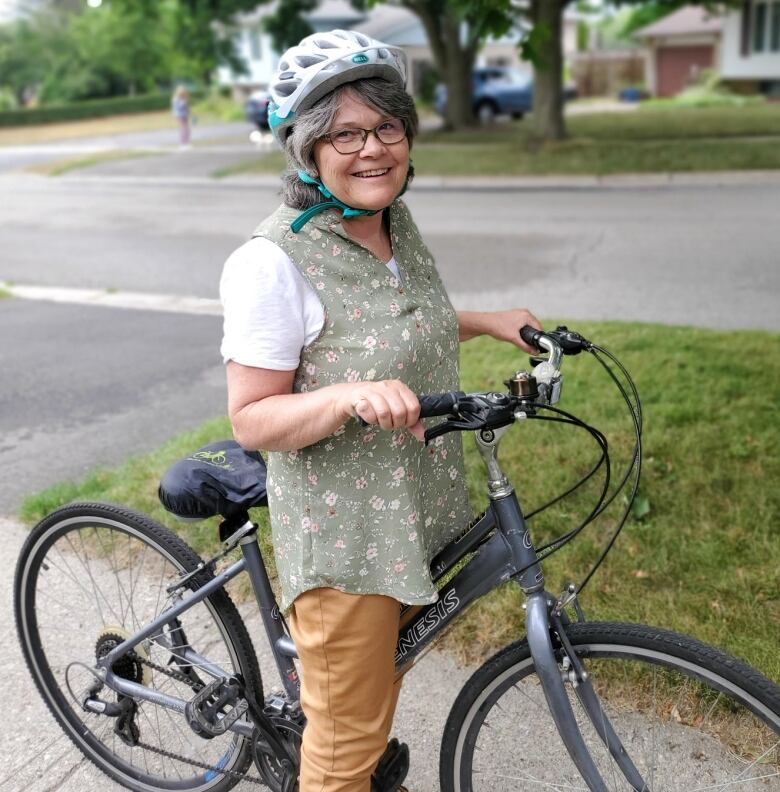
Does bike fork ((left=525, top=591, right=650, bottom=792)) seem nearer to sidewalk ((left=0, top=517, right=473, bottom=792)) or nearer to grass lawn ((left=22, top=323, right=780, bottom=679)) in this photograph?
sidewalk ((left=0, top=517, right=473, bottom=792))

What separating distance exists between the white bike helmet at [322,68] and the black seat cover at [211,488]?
79 centimetres

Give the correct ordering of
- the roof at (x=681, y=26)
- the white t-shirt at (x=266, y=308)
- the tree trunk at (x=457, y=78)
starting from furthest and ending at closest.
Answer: the roof at (x=681, y=26) < the tree trunk at (x=457, y=78) < the white t-shirt at (x=266, y=308)

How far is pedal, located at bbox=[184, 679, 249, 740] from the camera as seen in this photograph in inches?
90.7

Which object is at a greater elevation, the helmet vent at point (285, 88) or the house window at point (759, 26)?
the house window at point (759, 26)

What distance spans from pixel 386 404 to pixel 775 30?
119ft

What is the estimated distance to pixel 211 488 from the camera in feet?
6.96

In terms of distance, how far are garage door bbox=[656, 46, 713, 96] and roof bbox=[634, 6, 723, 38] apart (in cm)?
96

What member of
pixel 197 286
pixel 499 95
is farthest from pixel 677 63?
pixel 197 286

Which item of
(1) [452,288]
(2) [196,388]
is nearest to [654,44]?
(1) [452,288]

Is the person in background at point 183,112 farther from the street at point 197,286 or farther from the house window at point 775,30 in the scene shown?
the house window at point 775,30

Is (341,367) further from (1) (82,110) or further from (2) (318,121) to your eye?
(1) (82,110)

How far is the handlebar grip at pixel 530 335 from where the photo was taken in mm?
2049

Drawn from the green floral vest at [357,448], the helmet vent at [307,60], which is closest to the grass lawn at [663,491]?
the green floral vest at [357,448]

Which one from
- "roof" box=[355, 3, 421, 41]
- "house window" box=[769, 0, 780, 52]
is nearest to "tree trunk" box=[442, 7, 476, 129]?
"house window" box=[769, 0, 780, 52]
